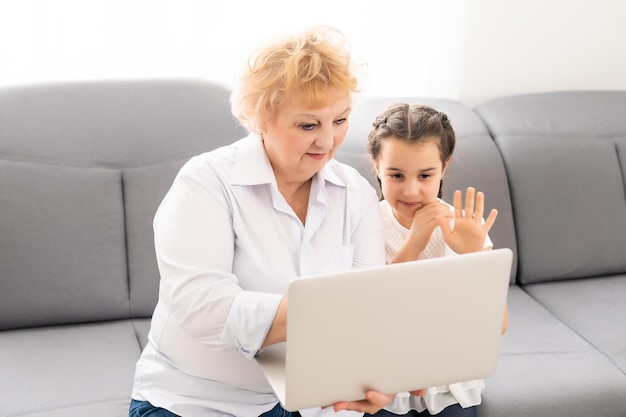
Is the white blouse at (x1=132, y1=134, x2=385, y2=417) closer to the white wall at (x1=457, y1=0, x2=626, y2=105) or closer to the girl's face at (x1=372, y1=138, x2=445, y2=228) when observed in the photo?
the girl's face at (x1=372, y1=138, x2=445, y2=228)

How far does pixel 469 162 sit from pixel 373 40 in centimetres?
56

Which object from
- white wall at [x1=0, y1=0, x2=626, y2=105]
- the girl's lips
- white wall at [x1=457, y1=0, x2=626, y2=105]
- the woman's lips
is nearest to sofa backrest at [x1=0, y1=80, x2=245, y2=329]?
white wall at [x1=0, y1=0, x2=626, y2=105]

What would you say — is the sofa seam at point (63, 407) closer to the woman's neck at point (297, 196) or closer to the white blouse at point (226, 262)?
the white blouse at point (226, 262)

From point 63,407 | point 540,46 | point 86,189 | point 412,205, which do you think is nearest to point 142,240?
point 86,189

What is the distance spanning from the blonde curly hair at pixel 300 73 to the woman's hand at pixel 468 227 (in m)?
0.38

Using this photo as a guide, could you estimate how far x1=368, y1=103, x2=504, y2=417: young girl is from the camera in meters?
1.97

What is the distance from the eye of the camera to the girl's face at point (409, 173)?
201cm

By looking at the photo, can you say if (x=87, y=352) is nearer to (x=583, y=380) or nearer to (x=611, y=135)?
(x=583, y=380)

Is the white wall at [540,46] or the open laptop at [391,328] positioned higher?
the white wall at [540,46]

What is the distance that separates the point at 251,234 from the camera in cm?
178

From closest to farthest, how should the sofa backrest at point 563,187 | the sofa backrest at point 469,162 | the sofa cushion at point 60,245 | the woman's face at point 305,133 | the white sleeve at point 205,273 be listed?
the white sleeve at point 205,273, the woman's face at point 305,133, the sofa cushion at point 60,245, the sofa backrest at point 469,162, the sofa backrest at point 563,187

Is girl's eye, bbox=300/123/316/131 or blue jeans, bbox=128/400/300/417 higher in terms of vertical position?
girl's eye, bbox=300/123/316/131

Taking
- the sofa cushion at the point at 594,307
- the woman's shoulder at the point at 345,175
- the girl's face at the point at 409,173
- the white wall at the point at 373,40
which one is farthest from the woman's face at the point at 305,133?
the sofa cushion at the point at 594,307

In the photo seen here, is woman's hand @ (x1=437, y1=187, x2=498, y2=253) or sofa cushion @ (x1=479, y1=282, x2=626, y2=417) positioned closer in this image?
woman's hand @ (x1=437, y1=187, x2=498, y2=253)
